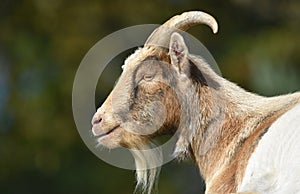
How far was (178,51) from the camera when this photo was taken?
22.3ft

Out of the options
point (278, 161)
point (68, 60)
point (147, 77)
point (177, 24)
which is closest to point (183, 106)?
point (147, 77)

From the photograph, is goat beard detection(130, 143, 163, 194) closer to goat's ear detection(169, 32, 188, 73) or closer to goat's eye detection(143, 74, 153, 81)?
goat's eye detection(143, 74, 153, 81)

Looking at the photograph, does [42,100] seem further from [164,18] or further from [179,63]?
[179,63]

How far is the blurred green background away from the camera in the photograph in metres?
18.4

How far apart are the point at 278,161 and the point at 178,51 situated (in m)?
1.07

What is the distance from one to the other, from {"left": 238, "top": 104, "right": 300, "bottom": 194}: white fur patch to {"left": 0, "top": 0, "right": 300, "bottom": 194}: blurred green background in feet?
38.7

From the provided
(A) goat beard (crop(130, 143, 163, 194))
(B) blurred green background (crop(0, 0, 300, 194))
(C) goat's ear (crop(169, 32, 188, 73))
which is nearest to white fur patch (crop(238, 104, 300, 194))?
(C) goat's ear (crop(169, 32, 188, 73))

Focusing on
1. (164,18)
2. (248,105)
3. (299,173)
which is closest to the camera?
(299,173)

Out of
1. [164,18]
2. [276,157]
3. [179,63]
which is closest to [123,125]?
[179,63]

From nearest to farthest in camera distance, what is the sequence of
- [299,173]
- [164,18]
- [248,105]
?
[299,173] < [248,105] < [164,18]

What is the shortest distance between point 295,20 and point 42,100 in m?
4.24

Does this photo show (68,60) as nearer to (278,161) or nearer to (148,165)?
(148,165)

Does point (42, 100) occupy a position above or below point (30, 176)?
above

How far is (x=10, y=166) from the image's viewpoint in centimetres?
1895
